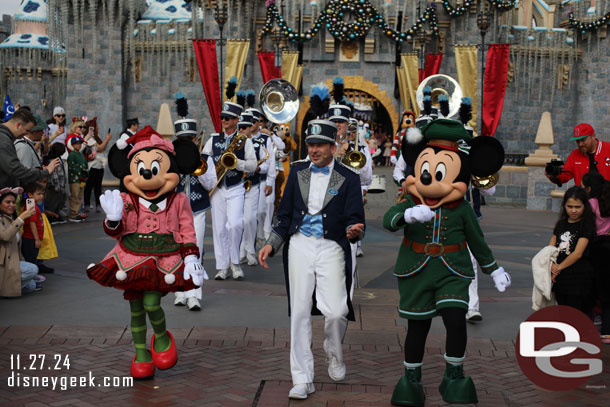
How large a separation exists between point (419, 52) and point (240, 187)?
53.0ft

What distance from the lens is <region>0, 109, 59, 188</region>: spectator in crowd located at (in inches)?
271

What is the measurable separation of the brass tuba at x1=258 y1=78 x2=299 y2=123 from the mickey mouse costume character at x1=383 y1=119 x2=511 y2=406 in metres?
6.02

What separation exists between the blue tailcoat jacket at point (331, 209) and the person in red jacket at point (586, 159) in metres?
2.82

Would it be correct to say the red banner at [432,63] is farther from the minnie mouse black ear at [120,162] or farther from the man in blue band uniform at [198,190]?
the minnie mouse black ear at [120,162]

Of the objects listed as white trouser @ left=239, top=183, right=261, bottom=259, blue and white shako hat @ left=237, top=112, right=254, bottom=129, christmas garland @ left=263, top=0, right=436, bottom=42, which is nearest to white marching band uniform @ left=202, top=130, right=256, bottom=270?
blue and white shako hat @ left=237, top=112, right=254, bottom=129

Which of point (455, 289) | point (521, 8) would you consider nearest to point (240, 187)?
point (455, 289)

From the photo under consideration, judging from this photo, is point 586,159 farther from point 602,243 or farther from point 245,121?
point 245,121

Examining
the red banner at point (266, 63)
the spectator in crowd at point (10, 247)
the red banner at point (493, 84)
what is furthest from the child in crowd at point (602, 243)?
the red banner at point (266, 63)

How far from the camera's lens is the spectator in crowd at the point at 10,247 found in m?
7.00

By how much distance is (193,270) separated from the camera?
15.5ft

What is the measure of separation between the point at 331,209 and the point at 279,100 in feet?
20.5

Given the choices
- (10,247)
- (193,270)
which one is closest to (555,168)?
(193,270)

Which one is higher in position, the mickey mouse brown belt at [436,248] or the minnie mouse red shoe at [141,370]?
the mickey mouse brown belt at [436,248]

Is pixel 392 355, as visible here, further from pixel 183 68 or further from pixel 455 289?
pixel 183 68
